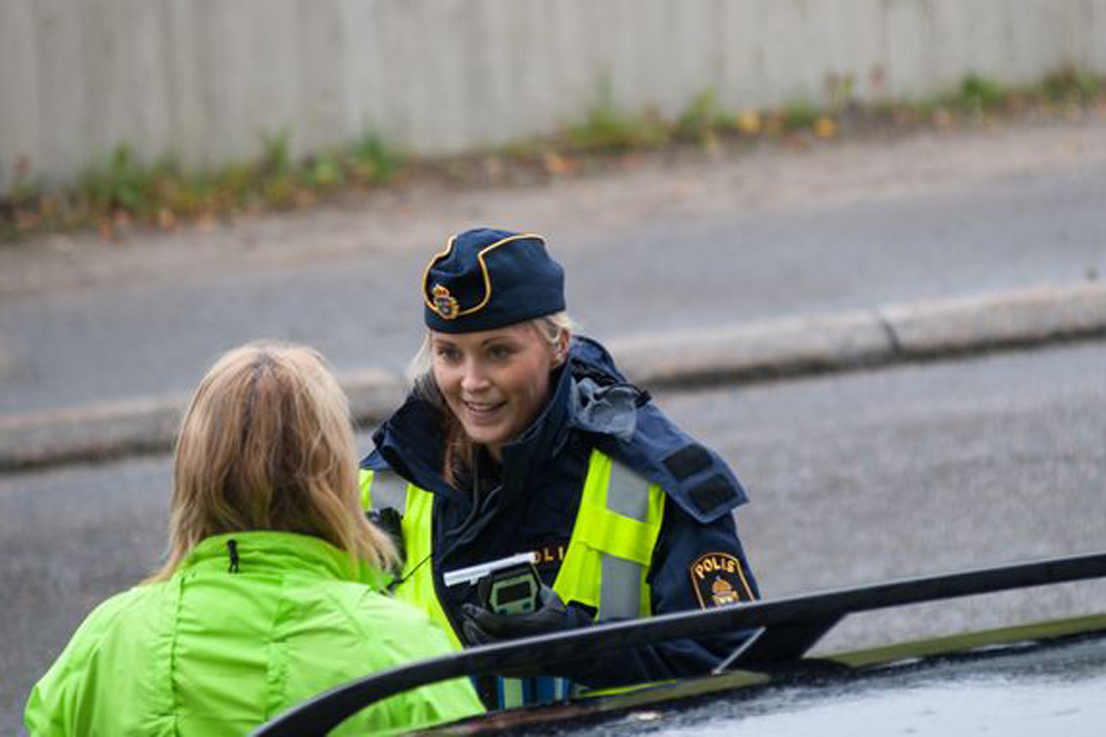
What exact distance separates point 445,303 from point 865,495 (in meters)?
3.60

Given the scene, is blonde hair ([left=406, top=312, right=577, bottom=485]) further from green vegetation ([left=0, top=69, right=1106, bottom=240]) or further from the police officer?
green vegetation ([left=0, top=69, right=1106, bottom=240])

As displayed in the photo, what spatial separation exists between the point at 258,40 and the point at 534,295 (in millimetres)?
7701

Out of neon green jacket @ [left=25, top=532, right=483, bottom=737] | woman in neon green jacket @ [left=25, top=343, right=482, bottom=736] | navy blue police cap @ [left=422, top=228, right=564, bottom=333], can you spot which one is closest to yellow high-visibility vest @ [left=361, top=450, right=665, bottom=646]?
navy blue police cap @ [left=422, top=228, right=564, bottom=333]

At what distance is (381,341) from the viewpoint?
30.3 ft

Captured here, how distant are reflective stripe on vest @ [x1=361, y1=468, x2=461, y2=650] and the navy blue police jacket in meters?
0.02

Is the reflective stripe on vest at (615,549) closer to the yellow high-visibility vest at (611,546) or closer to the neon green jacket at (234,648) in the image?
the yellow high-visibility vest at (611,546)

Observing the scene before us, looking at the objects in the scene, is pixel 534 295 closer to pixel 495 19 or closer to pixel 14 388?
pixel 14 388

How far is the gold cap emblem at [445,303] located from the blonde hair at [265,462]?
1.87 ft

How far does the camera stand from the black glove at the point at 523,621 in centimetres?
377

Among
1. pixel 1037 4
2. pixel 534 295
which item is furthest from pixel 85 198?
pixel 534 295

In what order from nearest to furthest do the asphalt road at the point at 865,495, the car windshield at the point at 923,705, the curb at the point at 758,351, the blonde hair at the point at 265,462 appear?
the car windshield at the point at 923,705 < the blonde hair at the point at 265,462 < the asphalt road at the point at 865,495 < the curb at the point at 758,351

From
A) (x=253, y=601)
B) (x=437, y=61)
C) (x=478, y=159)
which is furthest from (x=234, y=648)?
(x=437, y=61)

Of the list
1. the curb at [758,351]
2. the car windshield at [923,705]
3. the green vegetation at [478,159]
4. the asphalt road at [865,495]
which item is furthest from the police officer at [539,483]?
the green vegetation at [478,159]

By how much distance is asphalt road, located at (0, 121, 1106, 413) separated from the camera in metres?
9.30
